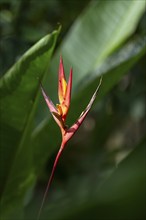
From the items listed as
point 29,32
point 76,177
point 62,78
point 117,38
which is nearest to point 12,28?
point 29,32

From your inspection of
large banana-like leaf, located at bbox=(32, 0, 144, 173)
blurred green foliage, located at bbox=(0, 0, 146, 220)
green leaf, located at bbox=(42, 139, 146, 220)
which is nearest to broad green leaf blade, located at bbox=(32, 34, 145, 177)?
blurred green foliage, located at bbox=(0, 0, 146, 220)

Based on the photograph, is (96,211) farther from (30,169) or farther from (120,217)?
(30,169)

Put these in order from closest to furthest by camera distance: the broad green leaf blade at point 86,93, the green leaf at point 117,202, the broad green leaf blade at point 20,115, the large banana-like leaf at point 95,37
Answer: the green leaf at point 117,202, the broad green leaf blade at point 20,115, the broad green leaf blade at point 86,93, the large banana-like leaf at point 95,37

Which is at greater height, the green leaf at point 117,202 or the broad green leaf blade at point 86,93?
the green leaf at point 117,202

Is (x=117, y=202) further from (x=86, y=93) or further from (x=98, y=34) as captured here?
(x=98, y=34)

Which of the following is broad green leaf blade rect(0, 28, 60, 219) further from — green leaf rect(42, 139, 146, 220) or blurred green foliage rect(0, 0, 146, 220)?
green leaf rect(42, 139, 146, 220)

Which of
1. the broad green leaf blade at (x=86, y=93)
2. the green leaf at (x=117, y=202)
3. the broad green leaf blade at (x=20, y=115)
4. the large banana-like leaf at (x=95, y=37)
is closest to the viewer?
the green leaf at (x=117, y=202)

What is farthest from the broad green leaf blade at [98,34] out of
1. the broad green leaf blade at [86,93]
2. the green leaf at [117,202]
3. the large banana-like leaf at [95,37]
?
the green leaf at [117,202]

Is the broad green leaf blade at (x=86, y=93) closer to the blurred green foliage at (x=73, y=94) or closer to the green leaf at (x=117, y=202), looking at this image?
the blurred green foliage at (x=73, y=94)
